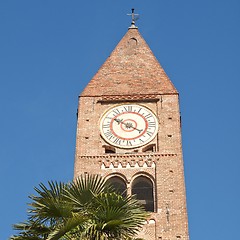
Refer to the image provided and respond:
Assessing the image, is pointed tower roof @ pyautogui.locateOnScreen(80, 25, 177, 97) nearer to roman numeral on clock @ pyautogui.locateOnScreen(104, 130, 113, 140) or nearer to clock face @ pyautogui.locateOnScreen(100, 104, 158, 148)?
clock face @ pyautogui.locateOnScreen(100, 104, 158, 148)

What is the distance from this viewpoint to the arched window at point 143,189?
89.9ft

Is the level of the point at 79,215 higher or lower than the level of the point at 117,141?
lower

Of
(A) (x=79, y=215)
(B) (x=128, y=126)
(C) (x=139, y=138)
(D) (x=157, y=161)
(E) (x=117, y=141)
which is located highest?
(B) (x=128, y=126)

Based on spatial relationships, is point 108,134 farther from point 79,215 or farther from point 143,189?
point 79,215

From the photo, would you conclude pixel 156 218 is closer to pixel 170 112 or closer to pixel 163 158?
pixel 163 158

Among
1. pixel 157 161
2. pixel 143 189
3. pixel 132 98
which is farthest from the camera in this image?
pixel 132 98

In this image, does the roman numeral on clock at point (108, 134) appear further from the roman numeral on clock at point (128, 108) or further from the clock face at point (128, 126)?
the roman numeral on clock at point (128, 108)

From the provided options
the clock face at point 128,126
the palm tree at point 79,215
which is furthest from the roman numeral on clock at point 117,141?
the palm tree at point 79,215

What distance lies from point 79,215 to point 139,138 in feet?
50.8

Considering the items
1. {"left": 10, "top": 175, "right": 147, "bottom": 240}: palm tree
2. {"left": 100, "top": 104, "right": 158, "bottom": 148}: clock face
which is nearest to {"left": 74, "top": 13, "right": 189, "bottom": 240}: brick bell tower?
{"left": 100, "top": 104, "right": 158, "bottom": 148}: clock face

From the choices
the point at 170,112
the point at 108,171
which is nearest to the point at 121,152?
the point at 108,171

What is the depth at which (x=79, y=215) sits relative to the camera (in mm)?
13844

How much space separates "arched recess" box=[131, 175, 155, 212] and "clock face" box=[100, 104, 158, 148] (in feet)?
5.21

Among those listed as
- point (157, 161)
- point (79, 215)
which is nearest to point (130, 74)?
point (157, 161)
